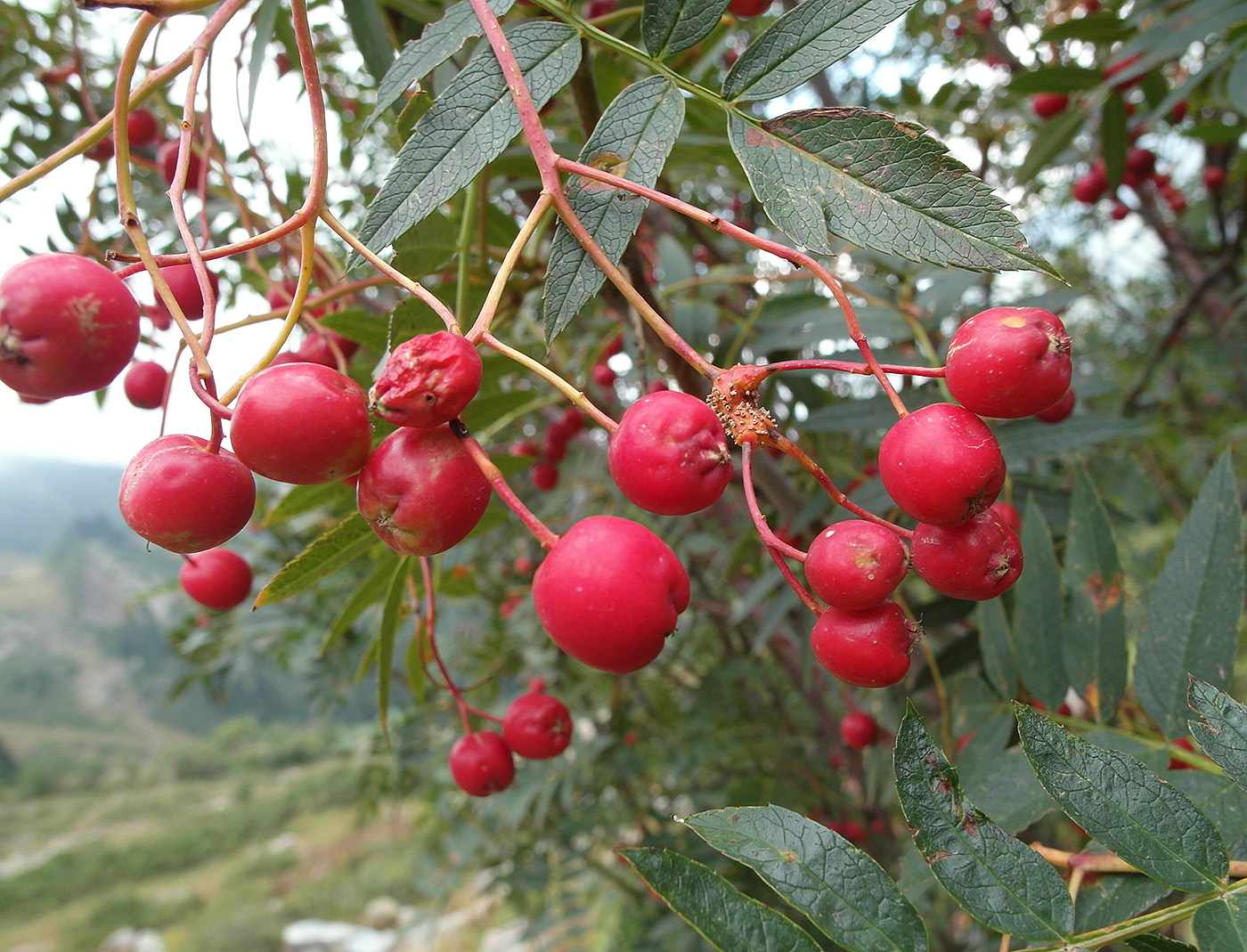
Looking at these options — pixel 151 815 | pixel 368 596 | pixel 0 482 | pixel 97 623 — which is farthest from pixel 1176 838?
pixel 0 482

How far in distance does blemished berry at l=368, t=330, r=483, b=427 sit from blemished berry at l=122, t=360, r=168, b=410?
0.73 metres

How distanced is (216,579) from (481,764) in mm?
417

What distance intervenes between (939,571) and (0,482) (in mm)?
12466

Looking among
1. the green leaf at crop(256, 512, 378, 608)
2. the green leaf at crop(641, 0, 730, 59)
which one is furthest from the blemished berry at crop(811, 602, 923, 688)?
the green leaf at crop(641, 0, 730, 59)

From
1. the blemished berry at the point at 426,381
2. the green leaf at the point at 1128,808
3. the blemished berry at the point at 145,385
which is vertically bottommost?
the green leaf at the point at 1128,808

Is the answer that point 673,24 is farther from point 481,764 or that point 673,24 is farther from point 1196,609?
point 481,764

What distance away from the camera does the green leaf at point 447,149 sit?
52 cm

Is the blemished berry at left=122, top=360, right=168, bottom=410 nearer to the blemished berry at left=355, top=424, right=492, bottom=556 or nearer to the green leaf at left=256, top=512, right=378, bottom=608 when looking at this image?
the green leaf at left=256, top=512, right=378, bottom=608

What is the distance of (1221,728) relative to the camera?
47 cm

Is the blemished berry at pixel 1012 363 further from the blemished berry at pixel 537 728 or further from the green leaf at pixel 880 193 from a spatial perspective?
the blemished berry at pixel 537 728

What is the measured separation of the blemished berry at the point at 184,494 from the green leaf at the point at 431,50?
29cm

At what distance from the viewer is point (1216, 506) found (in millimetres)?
700

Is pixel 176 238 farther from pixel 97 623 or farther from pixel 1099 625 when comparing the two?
pixel 97 623

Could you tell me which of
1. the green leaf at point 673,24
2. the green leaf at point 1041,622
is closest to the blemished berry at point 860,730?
the green leaf at point 1041,622
